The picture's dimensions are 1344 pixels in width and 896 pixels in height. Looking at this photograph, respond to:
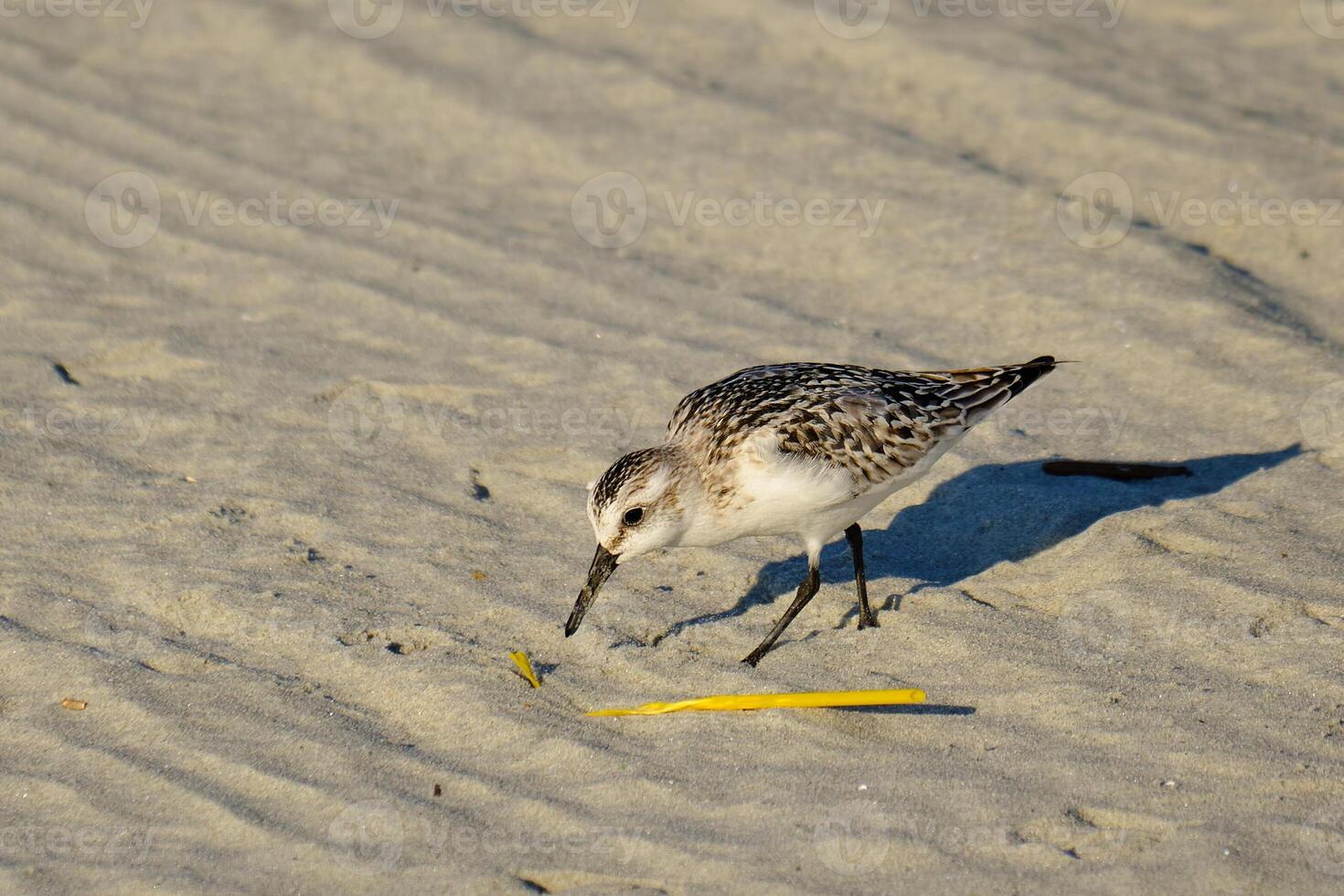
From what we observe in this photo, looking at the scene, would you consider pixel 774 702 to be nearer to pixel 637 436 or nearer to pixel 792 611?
pixel 792 611

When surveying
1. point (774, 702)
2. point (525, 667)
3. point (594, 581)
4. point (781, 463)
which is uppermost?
point (781, 463)

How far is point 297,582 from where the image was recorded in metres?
5.29

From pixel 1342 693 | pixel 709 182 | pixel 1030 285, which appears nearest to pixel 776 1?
pixel 709 182

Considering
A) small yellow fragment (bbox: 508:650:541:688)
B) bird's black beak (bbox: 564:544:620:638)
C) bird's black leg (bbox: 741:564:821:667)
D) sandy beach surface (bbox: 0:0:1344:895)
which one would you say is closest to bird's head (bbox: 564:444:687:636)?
bird's black beak (bbox: 564:544:620:638)

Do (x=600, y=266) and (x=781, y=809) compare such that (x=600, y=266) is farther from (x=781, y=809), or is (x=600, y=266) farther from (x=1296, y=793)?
(x=1296, y=793)

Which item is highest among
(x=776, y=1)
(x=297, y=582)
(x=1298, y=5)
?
(x=1298, y=5)

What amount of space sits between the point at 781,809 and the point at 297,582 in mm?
2137

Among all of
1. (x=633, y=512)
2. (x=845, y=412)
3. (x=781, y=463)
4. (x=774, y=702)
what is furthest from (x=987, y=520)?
(x=633, y=512)

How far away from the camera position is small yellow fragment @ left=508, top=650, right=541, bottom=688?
480 centimetres

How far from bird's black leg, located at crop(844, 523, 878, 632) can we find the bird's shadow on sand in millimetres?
134

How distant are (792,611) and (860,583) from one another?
0.93 feet

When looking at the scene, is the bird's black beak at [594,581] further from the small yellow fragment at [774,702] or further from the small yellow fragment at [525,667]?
the small yellow fragment at [774,702]

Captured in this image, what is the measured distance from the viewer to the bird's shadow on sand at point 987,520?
5.58m

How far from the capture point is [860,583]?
5164 mm
